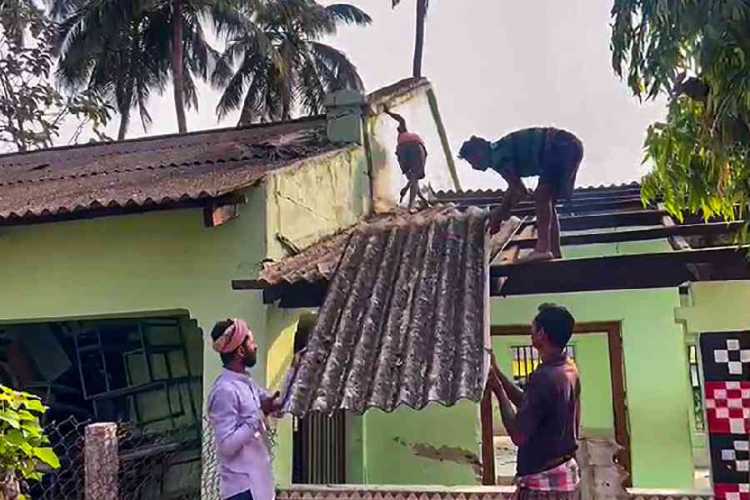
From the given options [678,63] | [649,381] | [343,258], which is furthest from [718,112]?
[649,381]

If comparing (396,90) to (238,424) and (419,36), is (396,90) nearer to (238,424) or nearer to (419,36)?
(238,424)

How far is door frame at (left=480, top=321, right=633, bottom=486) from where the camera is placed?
26.7 feet

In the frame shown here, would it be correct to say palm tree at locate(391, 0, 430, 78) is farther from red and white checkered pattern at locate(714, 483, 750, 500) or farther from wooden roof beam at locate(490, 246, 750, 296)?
red and white checkered pattern at locate(714, 483, 750, 500)

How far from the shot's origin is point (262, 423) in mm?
3791

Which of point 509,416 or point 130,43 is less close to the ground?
point 130,43

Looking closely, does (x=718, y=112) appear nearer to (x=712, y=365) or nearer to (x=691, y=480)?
(x=712, y=365)

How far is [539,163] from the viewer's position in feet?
18.2

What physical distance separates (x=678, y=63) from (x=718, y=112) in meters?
0.31

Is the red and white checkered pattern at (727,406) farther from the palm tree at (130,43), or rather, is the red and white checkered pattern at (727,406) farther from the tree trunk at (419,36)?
the palm tree at (130,43)

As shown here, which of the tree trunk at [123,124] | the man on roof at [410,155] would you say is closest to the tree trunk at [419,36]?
the man on roof at [410,155]

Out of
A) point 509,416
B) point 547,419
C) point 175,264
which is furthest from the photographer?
point 175,264

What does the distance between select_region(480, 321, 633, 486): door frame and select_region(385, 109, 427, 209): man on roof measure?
1968 mm

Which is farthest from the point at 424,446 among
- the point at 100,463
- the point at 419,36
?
the point at 419,36

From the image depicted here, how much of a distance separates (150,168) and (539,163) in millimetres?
4388
